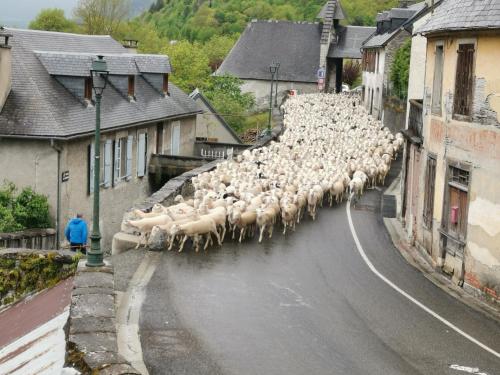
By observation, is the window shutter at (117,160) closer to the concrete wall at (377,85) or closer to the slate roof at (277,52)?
the concrete wall at (377,85)

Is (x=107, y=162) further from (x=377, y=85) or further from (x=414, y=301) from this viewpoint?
(x=377, y=85)

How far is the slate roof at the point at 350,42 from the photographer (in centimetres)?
7612

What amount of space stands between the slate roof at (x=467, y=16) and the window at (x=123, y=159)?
1427 cm

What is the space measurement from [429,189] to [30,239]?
1082 cm

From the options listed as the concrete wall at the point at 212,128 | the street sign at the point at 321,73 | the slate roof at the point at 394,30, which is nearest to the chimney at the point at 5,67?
the concrete wall at the point at 212,128

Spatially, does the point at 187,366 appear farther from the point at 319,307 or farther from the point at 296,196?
the point at 296,196

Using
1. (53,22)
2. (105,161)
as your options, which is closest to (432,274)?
(105,161)

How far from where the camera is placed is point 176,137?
36.3 m

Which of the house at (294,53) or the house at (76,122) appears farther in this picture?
the house at (294,53)

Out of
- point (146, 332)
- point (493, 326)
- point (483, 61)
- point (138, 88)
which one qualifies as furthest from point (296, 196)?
point (138, 88)

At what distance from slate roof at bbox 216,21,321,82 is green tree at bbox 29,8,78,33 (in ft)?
55.8

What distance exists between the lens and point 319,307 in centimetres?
1365

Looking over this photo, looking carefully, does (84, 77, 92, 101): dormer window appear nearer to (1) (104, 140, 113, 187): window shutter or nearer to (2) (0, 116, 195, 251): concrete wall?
(2) (0, 116, 195, 251): concrete wall

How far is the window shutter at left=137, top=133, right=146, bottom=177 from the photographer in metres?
31.4
